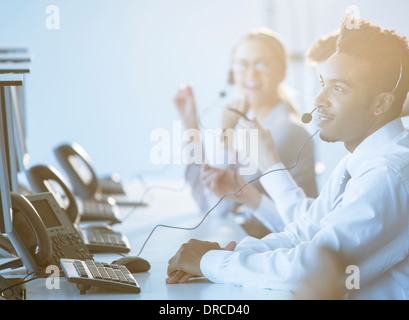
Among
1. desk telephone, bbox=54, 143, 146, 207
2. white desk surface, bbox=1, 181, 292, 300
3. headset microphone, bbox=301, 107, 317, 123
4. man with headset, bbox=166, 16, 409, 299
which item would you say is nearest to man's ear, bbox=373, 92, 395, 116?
man with headset, bbox=166, 16, 409, 299

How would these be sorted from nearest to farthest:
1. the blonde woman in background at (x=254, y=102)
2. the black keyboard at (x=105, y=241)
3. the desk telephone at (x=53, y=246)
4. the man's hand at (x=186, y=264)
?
the desk telephone at (x=53, y=246) → the man's hand at (x=186, y=264) → the black keyboard at (x=105, y=241) → the blonde woman in background at (x=254, y=102)

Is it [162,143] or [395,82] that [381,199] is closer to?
[395,82]

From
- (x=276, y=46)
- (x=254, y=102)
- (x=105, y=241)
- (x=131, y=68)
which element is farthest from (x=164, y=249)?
(x=131, y=68)

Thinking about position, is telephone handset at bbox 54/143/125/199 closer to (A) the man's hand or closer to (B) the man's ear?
(A) the man's hand

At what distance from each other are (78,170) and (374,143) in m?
1.83

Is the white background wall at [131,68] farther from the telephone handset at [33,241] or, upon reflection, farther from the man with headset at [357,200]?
the man with headset at [357,200]

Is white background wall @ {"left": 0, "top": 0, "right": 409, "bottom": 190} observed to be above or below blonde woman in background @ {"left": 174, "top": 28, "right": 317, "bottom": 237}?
above

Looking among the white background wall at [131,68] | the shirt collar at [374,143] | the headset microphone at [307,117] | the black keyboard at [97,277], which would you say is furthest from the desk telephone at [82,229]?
the white background wall at [131,68]

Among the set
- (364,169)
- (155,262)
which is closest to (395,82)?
(364,169)

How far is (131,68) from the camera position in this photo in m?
4.38

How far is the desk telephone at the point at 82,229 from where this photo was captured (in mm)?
1721

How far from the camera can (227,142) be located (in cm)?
235

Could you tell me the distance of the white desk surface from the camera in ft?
4.00

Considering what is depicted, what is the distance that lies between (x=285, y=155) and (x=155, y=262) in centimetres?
69
